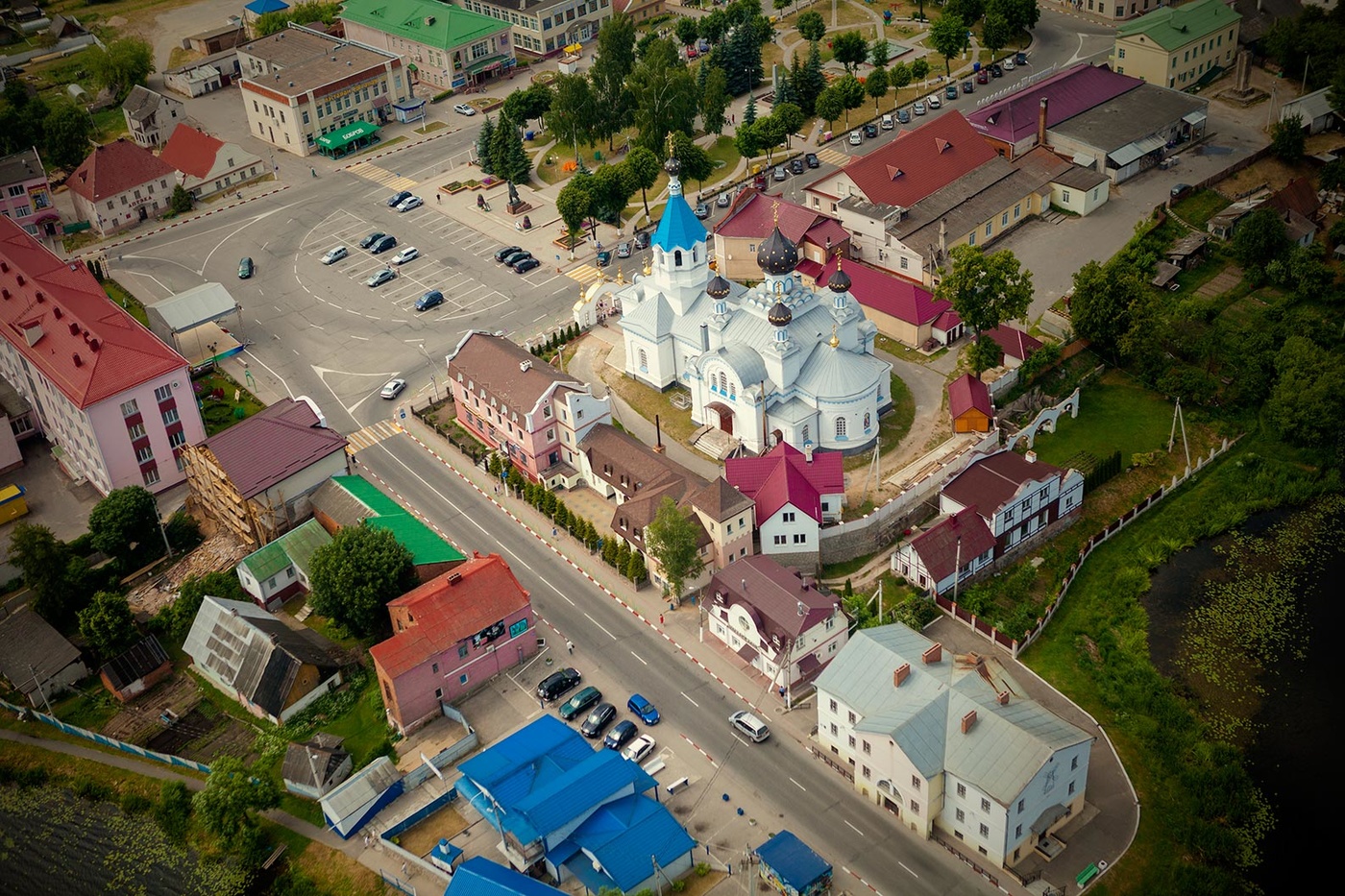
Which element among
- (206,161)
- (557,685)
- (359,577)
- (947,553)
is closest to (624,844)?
(557,685)

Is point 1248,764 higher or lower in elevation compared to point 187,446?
lower

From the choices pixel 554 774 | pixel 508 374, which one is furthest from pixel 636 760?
pixel 508 374

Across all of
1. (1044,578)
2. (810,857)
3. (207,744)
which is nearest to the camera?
(810,857)

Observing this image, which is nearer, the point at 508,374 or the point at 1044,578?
the point at 1044,578

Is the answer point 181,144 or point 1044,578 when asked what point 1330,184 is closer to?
point 1044,578

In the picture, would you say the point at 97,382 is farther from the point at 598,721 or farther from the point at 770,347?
the point at 770,347

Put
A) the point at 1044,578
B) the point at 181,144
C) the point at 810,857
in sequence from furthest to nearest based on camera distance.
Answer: the point at 181,144, the point at 1044,578, the point at 810,857
